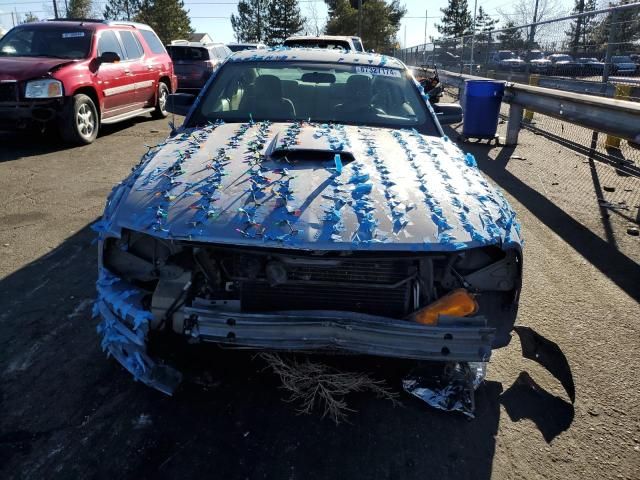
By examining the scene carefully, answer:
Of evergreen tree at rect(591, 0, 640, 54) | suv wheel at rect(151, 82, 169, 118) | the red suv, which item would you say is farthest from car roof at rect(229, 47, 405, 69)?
suv wheel at rect(151, 82, 169, 118)

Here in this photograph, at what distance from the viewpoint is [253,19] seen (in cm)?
5566

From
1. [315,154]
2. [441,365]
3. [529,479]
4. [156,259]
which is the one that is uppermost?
[315,154]

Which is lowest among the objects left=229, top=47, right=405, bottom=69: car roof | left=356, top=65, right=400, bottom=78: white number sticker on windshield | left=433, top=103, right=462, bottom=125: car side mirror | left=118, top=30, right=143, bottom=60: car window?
left=433, top=103, right=462, bottom=125: car side mirror

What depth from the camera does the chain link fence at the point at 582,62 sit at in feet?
27.9

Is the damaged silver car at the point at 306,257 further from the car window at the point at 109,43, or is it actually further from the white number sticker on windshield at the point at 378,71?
the car window at the point at 109,43

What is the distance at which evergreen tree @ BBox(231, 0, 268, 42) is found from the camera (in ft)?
181

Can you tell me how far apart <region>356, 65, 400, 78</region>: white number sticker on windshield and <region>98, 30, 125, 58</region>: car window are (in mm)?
6898

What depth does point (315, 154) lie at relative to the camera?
10.5 ft

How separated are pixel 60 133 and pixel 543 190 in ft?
24.8

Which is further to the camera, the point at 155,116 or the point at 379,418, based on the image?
the point at 155,116

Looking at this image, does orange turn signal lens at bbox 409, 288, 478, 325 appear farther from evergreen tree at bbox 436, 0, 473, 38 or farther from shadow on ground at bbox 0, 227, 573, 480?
evergreen tree at bbox 436, 0, 473, 38

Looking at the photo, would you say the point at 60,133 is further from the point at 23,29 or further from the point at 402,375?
the point at 402,375

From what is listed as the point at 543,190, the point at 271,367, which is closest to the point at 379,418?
the point at 271,367

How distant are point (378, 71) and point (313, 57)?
0.56m
